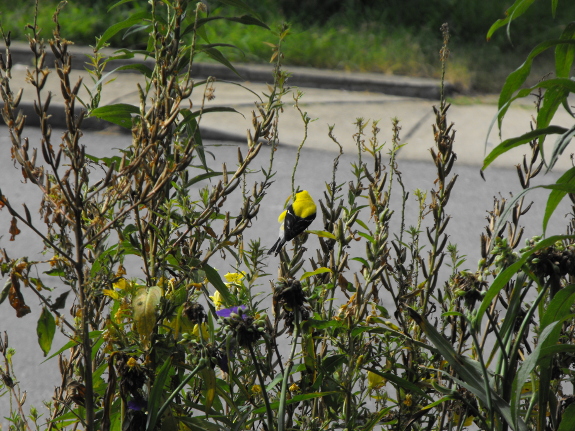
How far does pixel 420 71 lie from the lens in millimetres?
8875

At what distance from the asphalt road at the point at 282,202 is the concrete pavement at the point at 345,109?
293 millimetres

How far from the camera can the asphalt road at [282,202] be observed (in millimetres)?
3638

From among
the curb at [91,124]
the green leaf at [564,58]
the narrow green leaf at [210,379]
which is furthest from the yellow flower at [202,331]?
the curb at [91,124]

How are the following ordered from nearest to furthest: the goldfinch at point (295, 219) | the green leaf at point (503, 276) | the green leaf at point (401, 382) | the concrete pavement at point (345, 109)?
the green leaf at point (503, 276)
the green leaf at point (401, 382)
the goldfinch at point (295, 219)
the concrete pavement at point (345, 109)

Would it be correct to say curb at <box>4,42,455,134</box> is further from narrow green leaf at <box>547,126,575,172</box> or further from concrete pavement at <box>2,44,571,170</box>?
narrow green leaf at <box>547,126,575,172</box>

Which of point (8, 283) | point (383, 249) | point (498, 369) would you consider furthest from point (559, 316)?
point (8, 283)

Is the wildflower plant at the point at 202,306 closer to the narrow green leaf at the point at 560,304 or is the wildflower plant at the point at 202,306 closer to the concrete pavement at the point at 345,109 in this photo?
the narrow green leaf at the point at 560,304

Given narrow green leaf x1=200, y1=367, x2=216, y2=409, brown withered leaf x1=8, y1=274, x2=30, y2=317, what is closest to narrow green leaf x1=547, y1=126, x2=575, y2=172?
narrow green leaf x1=200, y1=367, x2=216, y2=409

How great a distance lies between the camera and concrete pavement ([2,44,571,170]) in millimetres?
6746

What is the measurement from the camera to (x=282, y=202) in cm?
534

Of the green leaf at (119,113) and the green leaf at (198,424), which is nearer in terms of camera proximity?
the green leaf at (198,424)

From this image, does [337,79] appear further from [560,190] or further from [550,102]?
[560,190]

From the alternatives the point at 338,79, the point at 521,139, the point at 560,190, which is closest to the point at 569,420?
the point at 560,190

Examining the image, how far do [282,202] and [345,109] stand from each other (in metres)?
2.51
